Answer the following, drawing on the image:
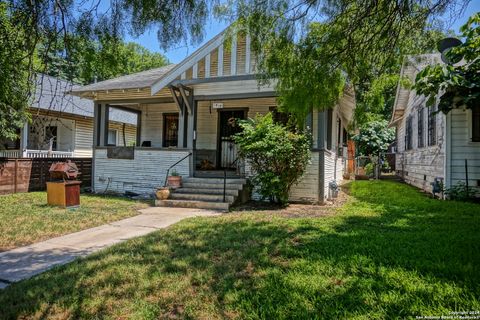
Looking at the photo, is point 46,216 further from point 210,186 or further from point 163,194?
point 210,186

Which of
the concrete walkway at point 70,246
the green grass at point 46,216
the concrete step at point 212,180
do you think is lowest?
the concrete walkway at point 70,246

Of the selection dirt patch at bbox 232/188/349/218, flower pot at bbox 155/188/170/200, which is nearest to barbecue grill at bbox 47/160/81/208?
flower pot at bbox 155/188/170/200

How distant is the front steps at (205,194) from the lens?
835cm

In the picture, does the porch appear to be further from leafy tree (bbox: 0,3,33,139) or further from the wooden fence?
leafy tree (bbox: 0,3,33,139)

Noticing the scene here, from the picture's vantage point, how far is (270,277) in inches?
133

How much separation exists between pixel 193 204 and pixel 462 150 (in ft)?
23.6

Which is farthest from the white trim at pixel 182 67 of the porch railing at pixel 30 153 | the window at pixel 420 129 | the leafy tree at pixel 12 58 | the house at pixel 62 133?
the window at pixel 420 129

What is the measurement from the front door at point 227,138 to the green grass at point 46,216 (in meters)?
3.78

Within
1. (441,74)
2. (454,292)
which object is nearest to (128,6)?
(454,292)

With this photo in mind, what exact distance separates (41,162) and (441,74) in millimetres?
12840

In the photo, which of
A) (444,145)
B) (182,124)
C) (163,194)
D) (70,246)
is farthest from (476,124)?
(70,246)

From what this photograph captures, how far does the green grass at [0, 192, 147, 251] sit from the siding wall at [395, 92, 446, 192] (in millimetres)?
8437

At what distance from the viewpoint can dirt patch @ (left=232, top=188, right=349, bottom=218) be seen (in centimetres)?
720

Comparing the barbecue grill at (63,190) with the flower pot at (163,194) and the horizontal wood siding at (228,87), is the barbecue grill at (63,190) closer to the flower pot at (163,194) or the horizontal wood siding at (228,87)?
the flower pot at (163,194)
